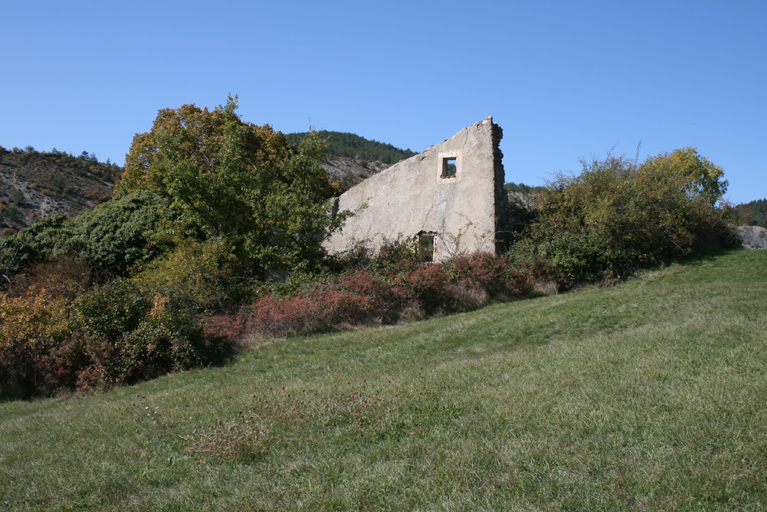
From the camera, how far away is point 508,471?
4.17 m

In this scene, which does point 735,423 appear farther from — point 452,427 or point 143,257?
point 143,257

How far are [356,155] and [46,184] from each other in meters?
34.7

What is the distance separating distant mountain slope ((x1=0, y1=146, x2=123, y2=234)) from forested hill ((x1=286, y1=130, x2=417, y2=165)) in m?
21.6

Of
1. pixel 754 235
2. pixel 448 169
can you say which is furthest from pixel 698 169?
pixel 448 169

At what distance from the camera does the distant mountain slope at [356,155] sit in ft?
182

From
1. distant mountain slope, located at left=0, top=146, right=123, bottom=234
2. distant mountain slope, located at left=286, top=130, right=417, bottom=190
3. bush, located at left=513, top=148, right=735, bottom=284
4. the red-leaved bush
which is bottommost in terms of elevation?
the red-leaved bush

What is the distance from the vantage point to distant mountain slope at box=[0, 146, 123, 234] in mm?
33188

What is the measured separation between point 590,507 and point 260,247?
536 inches

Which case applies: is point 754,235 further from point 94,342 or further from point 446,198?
point 94,342

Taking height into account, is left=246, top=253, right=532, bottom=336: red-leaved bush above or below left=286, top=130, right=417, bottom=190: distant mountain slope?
below

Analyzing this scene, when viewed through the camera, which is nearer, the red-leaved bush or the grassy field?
the grassy field

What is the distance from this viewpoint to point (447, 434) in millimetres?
5039

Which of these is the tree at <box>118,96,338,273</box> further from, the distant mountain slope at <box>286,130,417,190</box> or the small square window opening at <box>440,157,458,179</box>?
the distant mountain slope at <box>286,130,417,190</box>

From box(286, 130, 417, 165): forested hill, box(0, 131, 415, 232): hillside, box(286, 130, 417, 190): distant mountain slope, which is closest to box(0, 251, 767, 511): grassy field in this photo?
box(0, 131, 415, 232): hillside
